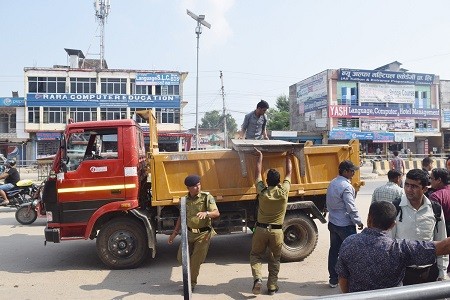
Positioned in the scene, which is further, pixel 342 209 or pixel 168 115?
pixel 168 115

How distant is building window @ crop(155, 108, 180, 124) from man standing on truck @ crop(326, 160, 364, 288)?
35506mm

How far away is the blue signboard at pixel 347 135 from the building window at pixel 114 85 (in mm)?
20851

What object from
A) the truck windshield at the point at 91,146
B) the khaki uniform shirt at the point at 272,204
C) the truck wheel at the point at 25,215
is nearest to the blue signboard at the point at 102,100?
the truck wheel at the point at 25,215

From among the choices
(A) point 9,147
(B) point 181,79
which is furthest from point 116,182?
(A) point 9,147

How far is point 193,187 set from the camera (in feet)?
15.5

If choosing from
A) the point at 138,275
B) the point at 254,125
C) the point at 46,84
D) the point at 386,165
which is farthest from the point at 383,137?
the point at 138,275

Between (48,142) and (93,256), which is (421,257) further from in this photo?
(48,142)

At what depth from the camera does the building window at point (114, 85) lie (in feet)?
128

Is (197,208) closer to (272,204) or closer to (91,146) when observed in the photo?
(272,204)

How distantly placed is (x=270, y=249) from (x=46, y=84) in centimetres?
3876

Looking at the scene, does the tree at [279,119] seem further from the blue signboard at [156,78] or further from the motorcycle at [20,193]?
the motorcycle at [20,193]

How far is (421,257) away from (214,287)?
3180mm

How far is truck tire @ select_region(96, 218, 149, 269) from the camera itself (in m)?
5.82

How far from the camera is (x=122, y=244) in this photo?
19.2 feet
